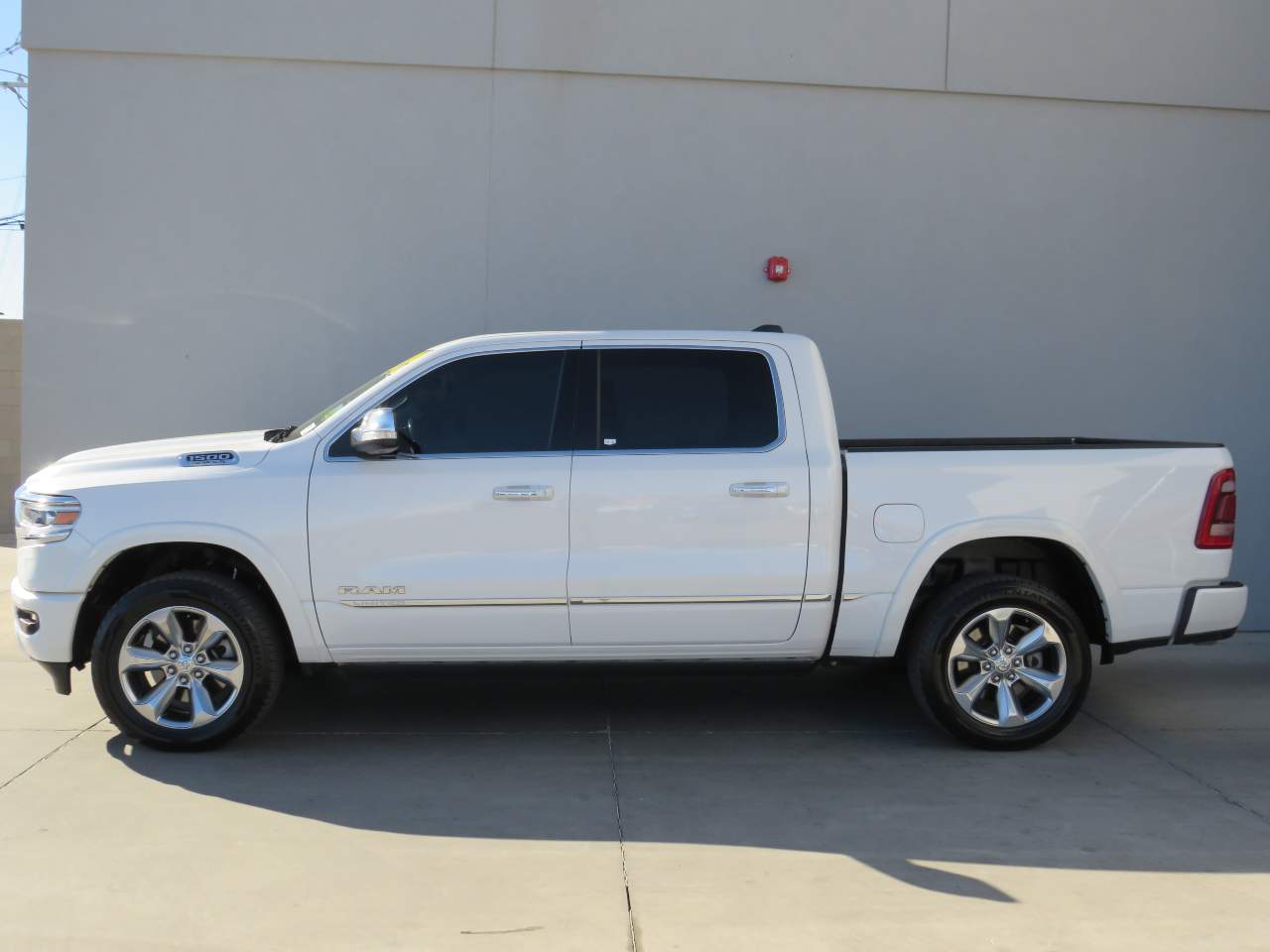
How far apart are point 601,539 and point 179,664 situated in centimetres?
197

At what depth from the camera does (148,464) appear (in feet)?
18.0

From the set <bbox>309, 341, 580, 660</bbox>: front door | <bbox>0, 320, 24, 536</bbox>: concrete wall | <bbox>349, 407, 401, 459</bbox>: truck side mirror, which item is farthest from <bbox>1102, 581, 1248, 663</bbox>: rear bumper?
<bbox>0, 320, 24, 536</bbox>: concrete wall

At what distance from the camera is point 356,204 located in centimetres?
845

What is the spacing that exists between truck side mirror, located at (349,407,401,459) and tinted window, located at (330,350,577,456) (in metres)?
0.18

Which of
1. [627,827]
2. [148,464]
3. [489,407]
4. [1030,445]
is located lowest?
[627,827]

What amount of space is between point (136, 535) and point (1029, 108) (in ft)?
22.4

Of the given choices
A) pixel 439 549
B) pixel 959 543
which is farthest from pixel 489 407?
pixel 959 543

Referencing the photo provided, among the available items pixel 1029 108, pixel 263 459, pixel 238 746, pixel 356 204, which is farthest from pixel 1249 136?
pixel 238 746

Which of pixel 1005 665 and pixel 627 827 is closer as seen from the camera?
pixel 627 827

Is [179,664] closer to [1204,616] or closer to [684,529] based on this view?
[684,529]

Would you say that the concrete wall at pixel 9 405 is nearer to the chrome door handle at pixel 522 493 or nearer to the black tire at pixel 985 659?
the chrome door handle at pixel 522 493

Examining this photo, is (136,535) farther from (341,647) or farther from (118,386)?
(118,386)

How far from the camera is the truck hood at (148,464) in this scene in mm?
5418

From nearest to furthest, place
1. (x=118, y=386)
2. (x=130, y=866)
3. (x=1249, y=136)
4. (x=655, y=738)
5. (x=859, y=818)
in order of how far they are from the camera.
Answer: (x=130, y=866)
(x=859, y=818)
(x=655, y=738)
(x=118, y=386)
(x=1249, y=136)
